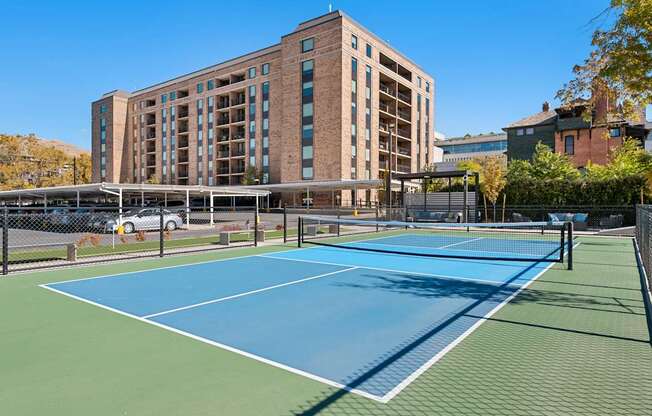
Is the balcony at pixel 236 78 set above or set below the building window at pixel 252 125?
above

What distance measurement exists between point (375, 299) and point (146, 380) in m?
4.47

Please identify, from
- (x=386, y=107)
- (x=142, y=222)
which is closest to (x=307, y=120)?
(x=386, y=107)

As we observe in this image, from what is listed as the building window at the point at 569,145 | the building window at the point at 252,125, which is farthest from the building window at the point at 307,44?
the building window at the point at 569,145

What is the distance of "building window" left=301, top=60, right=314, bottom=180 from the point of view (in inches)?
2213

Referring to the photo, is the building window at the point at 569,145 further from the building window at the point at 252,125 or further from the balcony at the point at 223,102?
the balcony at the point at 223,102

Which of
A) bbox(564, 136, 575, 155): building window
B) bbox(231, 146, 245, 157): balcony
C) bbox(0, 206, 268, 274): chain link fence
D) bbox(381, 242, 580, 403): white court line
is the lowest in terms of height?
bbox(381, 242, 580, 403): white court line

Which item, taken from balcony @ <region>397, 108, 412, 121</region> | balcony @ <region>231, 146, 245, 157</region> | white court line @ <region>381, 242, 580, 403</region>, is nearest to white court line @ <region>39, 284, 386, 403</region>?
white court line @ <region>381, 242, 580, 403</region>

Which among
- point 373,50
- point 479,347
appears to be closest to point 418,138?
point 373,50

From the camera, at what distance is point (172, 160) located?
Answer: 77.2 metres

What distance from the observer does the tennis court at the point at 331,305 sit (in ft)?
15.6

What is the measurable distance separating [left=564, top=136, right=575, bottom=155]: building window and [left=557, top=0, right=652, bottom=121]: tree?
44944mm

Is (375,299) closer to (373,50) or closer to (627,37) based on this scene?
(627,37)

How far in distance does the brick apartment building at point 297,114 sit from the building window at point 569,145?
853 inches

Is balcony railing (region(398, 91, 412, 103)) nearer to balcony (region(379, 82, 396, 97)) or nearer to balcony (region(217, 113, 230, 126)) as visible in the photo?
balcony (region(379, 82, 396, 97))
